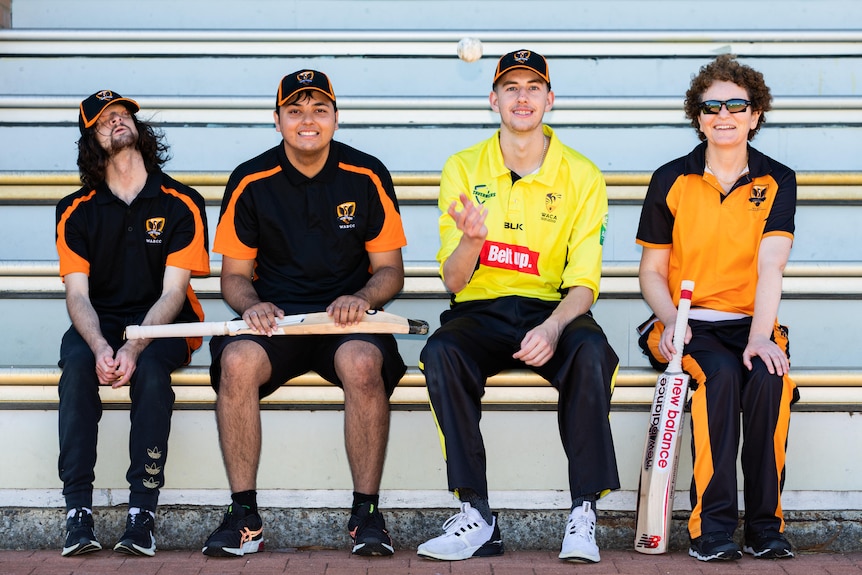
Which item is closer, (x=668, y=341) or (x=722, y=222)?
(x=668, y=341)

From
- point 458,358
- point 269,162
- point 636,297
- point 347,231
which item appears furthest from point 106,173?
point 636,297

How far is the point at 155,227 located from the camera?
3.44 metres

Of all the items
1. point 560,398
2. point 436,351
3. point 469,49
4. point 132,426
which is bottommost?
point 132,426

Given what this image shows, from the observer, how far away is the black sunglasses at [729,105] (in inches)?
129

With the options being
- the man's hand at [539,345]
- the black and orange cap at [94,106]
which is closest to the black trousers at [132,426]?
the black and orange cap at [94,106]

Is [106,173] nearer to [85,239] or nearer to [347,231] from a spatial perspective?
[85,239]

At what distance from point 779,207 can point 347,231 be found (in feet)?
4.25

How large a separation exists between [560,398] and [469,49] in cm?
202

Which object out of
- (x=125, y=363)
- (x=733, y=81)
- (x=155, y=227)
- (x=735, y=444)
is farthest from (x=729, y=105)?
(x=125, y=363)

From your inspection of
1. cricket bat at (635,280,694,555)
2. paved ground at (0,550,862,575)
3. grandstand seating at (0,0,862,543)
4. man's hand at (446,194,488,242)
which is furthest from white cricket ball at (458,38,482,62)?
paved ground at (0,550,862,575)

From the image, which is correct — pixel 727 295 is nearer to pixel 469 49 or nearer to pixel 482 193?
A: pixel 482 193

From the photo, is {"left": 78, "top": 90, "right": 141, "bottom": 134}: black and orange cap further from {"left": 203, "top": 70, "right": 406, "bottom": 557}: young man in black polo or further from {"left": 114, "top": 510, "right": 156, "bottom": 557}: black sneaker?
{"left": 114, "top": 510, "right": 156, "bottom": 557}: black sneaker

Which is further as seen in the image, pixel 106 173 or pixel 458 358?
pixel 106 173

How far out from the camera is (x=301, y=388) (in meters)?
3.21
